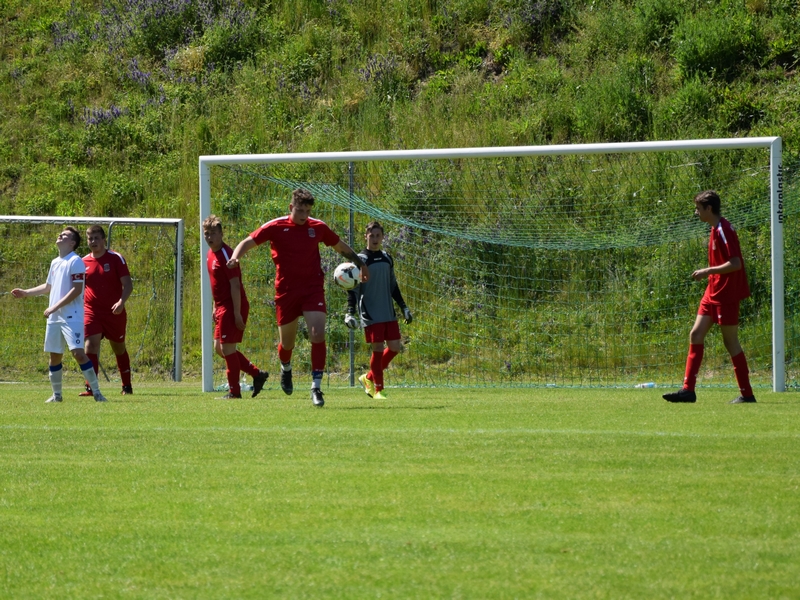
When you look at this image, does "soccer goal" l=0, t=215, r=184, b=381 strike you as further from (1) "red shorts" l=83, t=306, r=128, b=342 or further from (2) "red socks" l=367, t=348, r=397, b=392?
(2) "red socks" l=367, t=348, r=397, b=392

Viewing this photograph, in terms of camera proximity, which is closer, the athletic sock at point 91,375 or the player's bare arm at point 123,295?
the athletic sock at point 91,375

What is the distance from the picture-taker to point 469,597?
403 cm

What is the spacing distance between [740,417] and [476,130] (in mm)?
11595

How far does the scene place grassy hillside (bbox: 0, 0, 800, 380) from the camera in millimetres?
19531

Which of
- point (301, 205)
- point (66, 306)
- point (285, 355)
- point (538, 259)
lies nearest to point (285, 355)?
point (285, 355)

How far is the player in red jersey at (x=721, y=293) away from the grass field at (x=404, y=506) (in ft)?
4.40

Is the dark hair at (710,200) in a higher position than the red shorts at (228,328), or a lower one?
higher

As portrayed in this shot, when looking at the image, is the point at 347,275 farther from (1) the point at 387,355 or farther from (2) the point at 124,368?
(2) the point at 124,368

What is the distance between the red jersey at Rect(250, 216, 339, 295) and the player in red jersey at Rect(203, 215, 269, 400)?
47.6 inches

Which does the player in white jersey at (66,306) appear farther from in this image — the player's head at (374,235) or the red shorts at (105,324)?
the player's head at (374,235)

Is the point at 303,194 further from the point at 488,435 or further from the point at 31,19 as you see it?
the point at 31,19

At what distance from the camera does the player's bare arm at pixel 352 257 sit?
11086 millimetres

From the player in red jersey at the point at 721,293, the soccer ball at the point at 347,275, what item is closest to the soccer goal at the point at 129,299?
the soccer ball at the point at 347,275

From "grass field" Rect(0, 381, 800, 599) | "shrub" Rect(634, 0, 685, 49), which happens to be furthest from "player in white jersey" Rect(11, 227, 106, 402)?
"shrub" Rect(634, 0, 685, 49)
